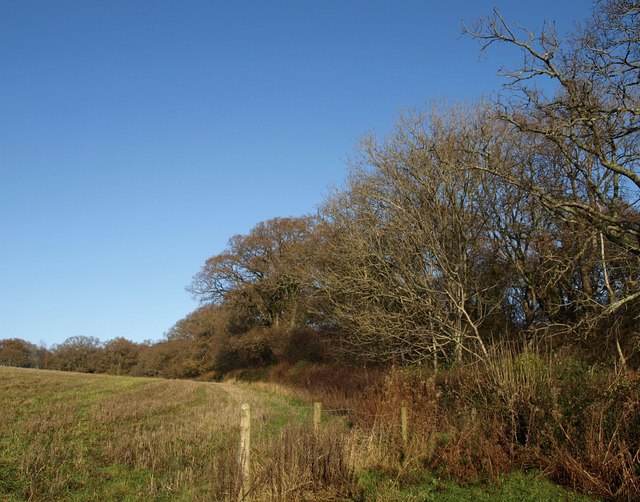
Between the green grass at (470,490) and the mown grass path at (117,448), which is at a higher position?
the mown grass path at (117,448)

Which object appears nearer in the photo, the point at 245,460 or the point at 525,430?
the point at 245,460

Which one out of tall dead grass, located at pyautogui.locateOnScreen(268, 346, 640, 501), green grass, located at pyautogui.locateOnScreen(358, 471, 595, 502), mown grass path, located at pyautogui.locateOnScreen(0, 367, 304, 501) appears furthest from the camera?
mown grass path, located at pyautogui.locateOnScreen(0, 367, 304, 501)

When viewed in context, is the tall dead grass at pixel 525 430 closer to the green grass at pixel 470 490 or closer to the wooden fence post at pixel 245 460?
the green grass at pixel 470 490

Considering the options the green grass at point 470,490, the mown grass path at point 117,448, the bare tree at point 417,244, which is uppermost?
the bare tree at point 417,244

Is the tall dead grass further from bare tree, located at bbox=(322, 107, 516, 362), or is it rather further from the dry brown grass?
bare tree, located at bbox=(322, 107, 516, 362)

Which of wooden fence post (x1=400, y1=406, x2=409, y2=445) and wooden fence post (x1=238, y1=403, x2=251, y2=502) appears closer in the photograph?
wooden fence post (x1=238, y1=403, x2=251, y2=502)

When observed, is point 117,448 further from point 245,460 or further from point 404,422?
point 404,422

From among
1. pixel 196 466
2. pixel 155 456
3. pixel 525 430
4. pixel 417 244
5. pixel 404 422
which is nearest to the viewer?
pixel 525 430

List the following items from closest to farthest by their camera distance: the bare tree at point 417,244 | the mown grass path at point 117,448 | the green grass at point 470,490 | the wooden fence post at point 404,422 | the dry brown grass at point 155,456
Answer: the dry brown grass at point 155,456, the green grass at point 470,490, the mown grass path at point 117,448, the wooden fence post at point 404,422, the bare tree at point 417,244

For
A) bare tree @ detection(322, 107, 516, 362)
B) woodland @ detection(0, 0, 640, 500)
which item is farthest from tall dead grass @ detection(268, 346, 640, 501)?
bare tree @ detection(322, 107, 516, 362)

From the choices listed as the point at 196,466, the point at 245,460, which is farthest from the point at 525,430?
the point at 196,466

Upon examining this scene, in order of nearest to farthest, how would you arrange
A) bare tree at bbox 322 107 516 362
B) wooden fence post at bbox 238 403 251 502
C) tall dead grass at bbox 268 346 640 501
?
wooden fence post at bbox 238 403 251 502, tall dead grass at bbox 268 346 640 501, bare tree at bbox 322 107 516 362

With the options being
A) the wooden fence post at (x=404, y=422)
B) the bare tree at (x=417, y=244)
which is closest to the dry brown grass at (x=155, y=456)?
the wooden fence post at (x=404, y=422)

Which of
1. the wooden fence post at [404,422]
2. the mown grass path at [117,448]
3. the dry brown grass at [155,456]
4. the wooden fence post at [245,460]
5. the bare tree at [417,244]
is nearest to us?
the wooden fence post at [245,460]
